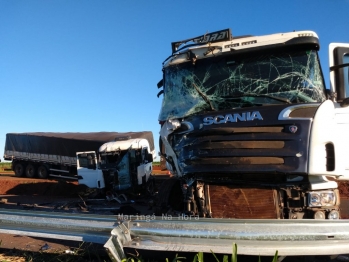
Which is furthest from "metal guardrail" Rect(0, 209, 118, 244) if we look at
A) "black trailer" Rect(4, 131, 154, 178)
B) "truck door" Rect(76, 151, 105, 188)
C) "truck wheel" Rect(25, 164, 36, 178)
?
"truck wheel" Rect(25, 164, 36, 178)

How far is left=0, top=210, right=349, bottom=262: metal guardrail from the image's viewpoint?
311 cm

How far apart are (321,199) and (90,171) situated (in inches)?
463

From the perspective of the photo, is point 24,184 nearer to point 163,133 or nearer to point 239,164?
point 163,133

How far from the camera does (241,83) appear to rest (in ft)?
16.5

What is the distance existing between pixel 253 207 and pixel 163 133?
184 centimetres

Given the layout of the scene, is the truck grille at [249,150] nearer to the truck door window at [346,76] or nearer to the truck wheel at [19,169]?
the truck door window at [346,76]

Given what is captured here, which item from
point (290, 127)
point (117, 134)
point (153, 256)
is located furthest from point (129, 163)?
point (290, 127)

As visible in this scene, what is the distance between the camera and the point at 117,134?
21188 millimetres

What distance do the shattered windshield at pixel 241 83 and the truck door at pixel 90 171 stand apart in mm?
9161

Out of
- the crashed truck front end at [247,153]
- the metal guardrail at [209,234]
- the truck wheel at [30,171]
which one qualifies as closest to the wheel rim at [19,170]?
the truck wheel at [30,171]

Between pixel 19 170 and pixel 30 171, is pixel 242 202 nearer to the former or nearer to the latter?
pixel 30 171

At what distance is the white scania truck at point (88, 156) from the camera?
13.8 m

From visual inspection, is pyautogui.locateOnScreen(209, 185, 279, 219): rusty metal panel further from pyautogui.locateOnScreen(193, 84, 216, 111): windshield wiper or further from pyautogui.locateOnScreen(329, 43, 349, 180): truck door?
pyautogui.locateOnScreen(193, 84, 216, 111): windshield wiper

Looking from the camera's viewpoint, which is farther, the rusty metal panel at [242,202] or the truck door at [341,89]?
the truck door at [341,89]
